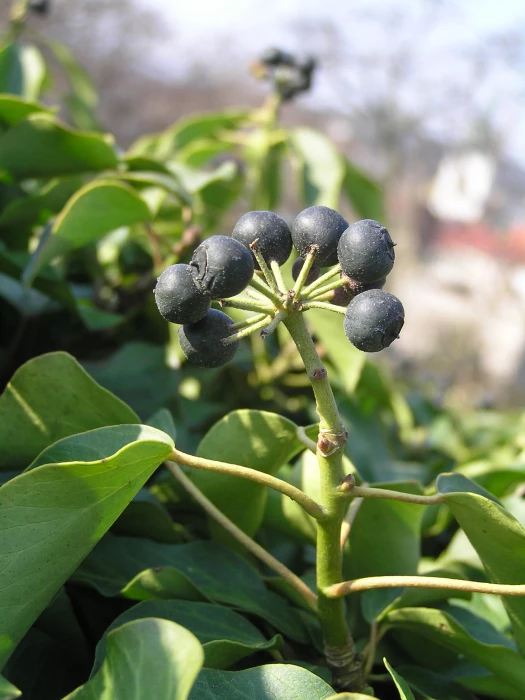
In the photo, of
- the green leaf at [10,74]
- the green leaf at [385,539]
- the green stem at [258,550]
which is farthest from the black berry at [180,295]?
the green leaf at [10,74]

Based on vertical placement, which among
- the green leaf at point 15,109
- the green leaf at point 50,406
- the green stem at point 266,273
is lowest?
the green leaf at point 50,406

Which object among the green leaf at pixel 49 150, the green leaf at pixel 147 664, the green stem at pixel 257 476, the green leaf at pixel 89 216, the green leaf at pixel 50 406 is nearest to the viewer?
the green leaf at pixel 147 664

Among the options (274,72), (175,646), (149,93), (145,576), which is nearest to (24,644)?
(145,576)

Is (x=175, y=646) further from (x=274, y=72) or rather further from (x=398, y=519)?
(x=274, y=72)

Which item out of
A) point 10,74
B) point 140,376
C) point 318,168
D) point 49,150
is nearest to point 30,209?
point 49,150

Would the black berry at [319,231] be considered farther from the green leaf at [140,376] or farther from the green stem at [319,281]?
the green leaf at [140,376]

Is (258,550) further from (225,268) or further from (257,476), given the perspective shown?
(225,268)

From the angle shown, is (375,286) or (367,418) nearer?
(375,286)
